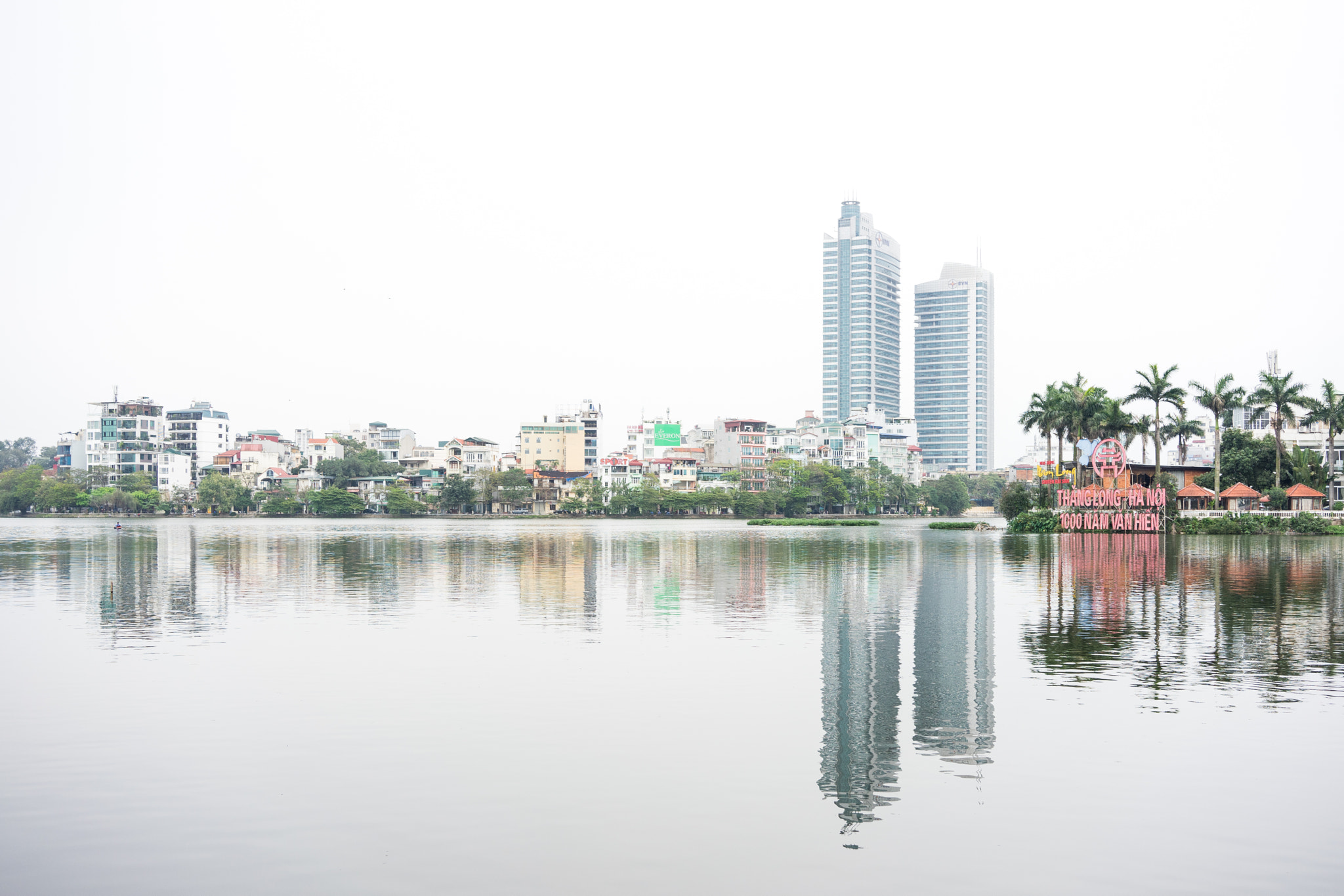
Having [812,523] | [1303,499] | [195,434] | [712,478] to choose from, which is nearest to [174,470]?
[195,434]

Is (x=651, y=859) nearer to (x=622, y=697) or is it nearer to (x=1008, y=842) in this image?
(x=1008, y=842)

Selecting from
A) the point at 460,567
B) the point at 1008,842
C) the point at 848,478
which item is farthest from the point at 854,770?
the point at 848,478

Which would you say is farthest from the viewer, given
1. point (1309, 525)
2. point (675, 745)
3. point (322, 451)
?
point (322, 451)

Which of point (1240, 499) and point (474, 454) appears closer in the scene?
point (1240, 499)

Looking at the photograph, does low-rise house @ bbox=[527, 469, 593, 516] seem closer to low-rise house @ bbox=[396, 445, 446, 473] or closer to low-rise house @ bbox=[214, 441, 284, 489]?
low-rise house @ bbox=[396, 445, 446, 473]

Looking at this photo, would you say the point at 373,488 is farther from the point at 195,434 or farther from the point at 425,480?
the point at 195,434

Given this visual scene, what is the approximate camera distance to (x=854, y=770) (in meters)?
11.0

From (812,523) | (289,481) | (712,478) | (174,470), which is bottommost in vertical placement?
(812,523)

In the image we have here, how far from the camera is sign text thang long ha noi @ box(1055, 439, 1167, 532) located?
6384cm

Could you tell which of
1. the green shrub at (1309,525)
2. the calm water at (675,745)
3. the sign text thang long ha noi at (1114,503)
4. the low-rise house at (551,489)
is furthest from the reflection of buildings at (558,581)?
the low-rise house at (551,489)

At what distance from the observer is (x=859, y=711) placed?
45.5ft

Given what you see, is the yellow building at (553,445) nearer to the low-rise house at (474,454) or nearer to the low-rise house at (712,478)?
the low-rise house at (474,454)

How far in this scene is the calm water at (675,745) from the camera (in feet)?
27.7

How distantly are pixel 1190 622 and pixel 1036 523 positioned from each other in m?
52.6
